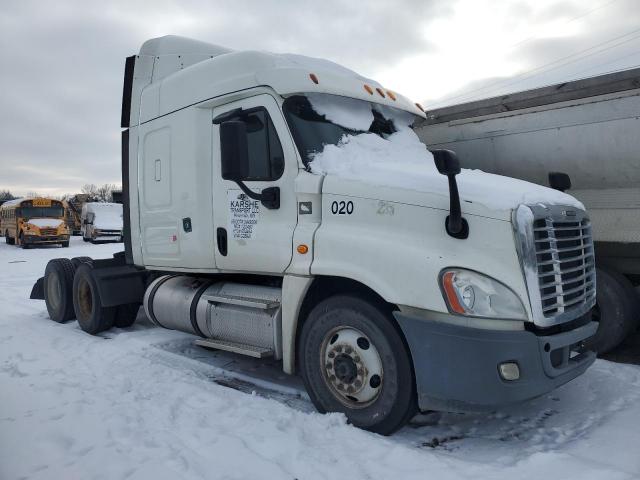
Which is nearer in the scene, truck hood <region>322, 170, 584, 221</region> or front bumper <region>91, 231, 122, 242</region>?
truck hood <region>322, 170, 584, 221</region>

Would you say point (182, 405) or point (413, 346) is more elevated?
point (413, 346)

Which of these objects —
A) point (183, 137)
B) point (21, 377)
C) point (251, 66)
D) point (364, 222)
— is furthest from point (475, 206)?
point (21, 377)

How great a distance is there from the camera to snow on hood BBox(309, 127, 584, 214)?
3473 mm

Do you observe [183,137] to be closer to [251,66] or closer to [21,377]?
[251,66]

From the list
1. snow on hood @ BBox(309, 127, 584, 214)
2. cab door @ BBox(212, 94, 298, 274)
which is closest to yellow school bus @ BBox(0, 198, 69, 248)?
cab door @ BBox(212, 94, 298, 274)

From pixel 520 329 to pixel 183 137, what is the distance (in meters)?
3.78

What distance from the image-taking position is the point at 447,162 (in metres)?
3.24

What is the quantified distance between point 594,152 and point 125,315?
631 centimetres

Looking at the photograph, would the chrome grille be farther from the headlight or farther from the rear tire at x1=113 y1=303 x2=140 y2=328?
the rear tire at x1=113 y1=303 x2=140 y2=328

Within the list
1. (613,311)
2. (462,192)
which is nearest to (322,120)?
(462,192)

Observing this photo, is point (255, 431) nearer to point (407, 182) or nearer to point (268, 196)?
point (268, 196)

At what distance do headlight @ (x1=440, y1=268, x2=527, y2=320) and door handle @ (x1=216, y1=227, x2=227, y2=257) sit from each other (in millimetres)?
2388

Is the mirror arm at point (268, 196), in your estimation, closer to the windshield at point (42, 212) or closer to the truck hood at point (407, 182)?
the truck hood at point (407, 182)

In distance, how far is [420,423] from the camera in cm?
401
